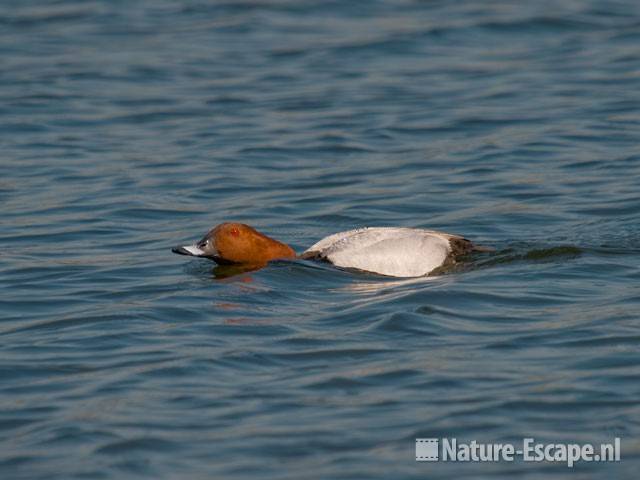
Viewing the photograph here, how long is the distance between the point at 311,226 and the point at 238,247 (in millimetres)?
1854

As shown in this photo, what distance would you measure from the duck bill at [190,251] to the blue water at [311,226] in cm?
21

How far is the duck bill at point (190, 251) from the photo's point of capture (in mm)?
10414

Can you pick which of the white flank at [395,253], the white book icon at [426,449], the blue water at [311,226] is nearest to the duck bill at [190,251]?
the blue water at [311,226]

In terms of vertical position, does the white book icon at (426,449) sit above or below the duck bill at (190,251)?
below

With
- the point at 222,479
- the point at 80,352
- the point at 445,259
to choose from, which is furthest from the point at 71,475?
the point at 445,259

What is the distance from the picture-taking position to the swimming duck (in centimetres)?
1015

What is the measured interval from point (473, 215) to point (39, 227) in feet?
13.1

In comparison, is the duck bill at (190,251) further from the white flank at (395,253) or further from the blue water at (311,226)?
the white flank at (395,253)

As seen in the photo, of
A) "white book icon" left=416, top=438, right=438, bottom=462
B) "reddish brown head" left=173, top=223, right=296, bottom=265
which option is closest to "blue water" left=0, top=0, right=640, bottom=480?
"white book icon" left=416, top=438, right=438, bottom=462

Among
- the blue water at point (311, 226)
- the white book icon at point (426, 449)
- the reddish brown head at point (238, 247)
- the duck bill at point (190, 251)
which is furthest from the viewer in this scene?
the reddish brown head at point (238, 247)

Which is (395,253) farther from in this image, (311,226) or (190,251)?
(311,226)

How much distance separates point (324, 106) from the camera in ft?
57.0

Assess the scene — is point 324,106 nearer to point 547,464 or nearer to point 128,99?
point 128,99

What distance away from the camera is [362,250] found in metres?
10.2
